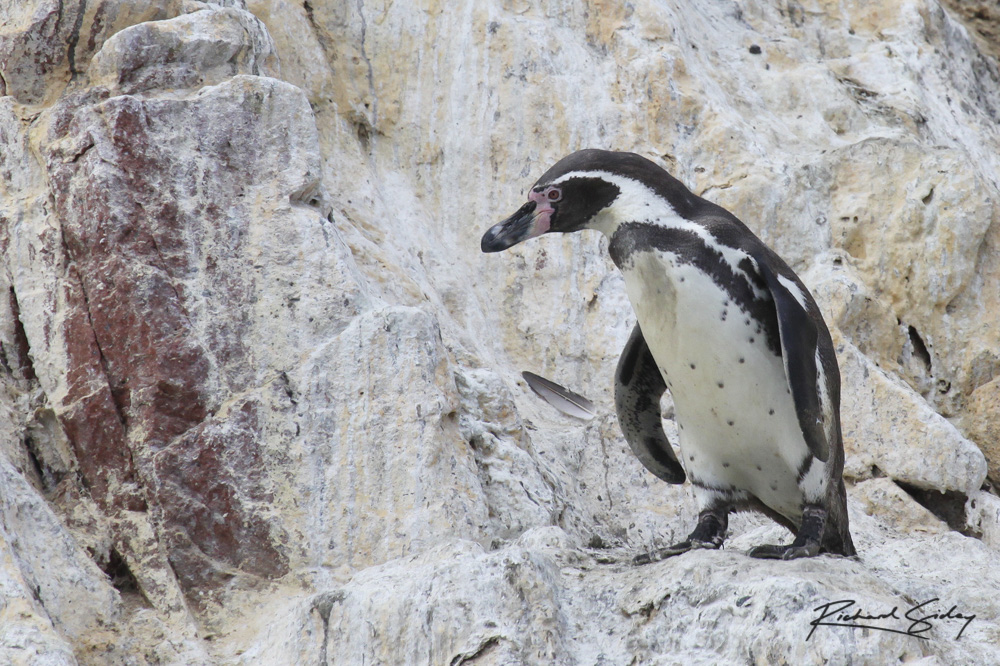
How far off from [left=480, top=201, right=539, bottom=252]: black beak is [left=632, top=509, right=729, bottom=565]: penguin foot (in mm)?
1314

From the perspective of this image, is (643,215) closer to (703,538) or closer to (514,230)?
(514,230)

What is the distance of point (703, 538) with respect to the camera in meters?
4.22

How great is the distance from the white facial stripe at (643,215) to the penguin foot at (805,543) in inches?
32.2

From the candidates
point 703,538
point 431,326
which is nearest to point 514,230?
point 431,326

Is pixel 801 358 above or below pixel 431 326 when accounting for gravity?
above

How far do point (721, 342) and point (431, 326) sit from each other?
4.53ft

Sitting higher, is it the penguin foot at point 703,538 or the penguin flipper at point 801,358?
the penguin flipper at point 801,358

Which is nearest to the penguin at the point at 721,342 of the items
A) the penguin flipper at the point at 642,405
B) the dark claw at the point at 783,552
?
the dark claw at the point at 783,552

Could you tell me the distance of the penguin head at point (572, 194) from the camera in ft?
13.9

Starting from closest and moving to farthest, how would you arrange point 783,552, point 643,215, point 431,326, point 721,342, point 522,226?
point 783,552, point 721,342, point 643,215, point 522,226, point 431,326

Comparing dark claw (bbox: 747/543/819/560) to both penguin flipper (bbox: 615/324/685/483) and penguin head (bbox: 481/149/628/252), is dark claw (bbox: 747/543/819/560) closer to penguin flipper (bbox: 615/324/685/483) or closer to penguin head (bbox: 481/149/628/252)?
penguin flipper (bbox: 615/324/685/483)

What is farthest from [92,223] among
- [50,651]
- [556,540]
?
[556,540]

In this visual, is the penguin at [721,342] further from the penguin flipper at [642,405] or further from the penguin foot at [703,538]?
the penguin flipper at [642,405]

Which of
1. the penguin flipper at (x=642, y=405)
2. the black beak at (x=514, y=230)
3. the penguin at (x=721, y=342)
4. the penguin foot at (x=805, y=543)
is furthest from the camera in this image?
the penguin flipper at (x=642, y=405)
